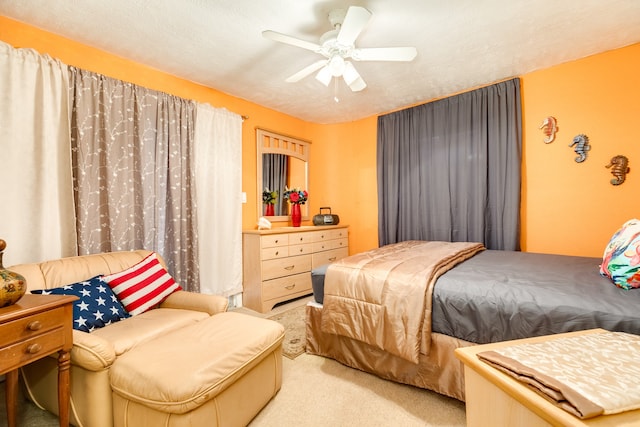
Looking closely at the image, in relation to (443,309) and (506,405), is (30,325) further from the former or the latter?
(443,309)

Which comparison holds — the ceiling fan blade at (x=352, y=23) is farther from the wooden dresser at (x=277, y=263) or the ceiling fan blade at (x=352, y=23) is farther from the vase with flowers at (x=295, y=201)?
the vase with flowers at (x=295, y=201)

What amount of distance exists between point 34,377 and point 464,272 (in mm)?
2608

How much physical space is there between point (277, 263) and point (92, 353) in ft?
6.66

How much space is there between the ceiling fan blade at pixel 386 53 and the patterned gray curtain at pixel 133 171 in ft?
5.97

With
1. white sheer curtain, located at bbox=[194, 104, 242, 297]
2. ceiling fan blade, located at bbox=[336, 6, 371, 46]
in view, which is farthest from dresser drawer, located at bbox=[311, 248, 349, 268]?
ceiling fan blade, located at bbox=[336, 6, 371, 46]

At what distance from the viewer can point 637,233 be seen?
1469 mm

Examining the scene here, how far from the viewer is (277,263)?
10.5 feet

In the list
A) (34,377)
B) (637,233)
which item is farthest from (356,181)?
(34,377)

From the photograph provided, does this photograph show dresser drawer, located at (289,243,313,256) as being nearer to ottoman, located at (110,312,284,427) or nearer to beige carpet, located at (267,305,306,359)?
beige carpet, located at (267,305,306,359)

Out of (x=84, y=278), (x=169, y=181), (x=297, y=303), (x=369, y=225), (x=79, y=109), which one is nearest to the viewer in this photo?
(x=84, y=278)

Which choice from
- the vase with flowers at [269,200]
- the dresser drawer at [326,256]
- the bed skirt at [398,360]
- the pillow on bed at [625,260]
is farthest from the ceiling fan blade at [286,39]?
the dresser drawer at [326,256]

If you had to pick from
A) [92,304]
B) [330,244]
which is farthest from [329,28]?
[330,244]

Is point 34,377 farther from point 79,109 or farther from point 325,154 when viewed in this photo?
point 325,154

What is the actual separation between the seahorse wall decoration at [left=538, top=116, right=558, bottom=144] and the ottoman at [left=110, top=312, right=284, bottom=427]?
3179 millimetres
